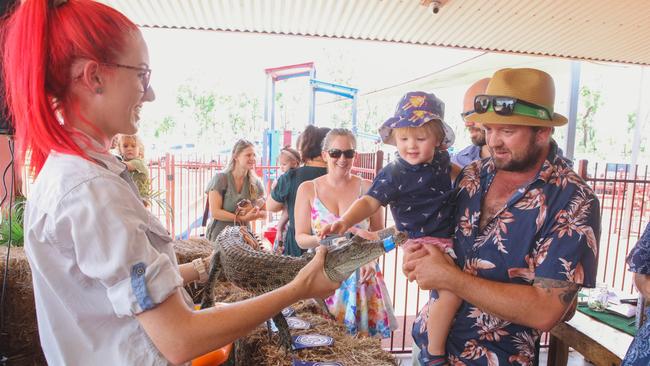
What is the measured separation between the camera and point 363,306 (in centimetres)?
269

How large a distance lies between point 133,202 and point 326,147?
7.29 ft

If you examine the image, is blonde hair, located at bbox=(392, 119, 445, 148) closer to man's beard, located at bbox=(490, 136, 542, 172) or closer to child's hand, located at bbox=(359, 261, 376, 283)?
man's beard, located at bbox=(490, 136, 542, 172)

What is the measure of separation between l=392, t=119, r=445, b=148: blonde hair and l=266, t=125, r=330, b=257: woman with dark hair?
53.9 inches

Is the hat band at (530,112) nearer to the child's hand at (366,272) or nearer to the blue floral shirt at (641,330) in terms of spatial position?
the blue floral shirt at (641,330)

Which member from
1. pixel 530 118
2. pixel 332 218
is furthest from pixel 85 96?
pixel 332 218

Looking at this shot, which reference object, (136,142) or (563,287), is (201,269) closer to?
(563,287)

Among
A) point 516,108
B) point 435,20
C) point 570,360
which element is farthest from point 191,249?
point 570,360

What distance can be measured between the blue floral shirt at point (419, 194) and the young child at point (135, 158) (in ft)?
11.1

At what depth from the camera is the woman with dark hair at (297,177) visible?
3.37 meters

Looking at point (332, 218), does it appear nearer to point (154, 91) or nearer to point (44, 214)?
point (154, 91)

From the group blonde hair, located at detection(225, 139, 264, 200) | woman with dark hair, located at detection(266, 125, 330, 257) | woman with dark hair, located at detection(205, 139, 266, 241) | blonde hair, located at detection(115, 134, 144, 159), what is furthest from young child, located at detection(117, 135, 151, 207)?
woman with dark hair, located at detection(266, 125, 330, 257)

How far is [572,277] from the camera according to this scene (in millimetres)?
1344

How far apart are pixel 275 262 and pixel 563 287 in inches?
44.4

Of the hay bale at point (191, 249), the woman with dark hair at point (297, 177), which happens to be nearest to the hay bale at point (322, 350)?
the woman with dark hair at point (297, 177)
